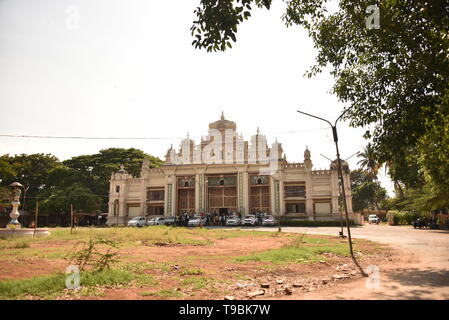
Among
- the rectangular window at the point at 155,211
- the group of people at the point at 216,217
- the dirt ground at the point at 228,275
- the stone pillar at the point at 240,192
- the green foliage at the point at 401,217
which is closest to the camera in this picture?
the dirt ground at the point at 228,275

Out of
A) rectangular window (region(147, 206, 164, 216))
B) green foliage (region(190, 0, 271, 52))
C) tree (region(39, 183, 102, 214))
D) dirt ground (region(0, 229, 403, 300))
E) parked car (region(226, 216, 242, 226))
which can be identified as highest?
green foliage (region(190, 0, 271, 52))

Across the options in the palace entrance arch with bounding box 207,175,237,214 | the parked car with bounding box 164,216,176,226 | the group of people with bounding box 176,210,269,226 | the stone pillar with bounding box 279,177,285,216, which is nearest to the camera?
the group of people with bounding box 176,210,269,226

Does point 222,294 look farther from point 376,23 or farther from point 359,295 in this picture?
point 376,23

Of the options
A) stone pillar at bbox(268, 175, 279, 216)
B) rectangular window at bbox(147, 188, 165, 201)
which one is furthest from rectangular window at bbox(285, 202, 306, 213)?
rectangular window at bbox(147, 188, 165, 201)

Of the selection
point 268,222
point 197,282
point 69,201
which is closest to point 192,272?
point 197,282

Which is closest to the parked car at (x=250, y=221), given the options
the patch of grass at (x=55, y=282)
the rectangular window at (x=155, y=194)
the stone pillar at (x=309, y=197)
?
the stone pillar at (x=309, y=197)

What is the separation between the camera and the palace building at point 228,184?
4156 centimetres

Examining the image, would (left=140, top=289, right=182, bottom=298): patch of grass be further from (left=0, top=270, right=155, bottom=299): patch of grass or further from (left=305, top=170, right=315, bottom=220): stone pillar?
(left=305, top=170, right=315, bottom=220): stone pillar

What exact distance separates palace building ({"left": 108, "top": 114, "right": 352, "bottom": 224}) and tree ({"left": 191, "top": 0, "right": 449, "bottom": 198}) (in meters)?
31.7

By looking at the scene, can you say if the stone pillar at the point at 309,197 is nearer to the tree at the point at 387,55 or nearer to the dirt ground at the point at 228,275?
the dirt ground at the point at 228,275

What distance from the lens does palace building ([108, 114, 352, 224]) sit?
41562 mm
